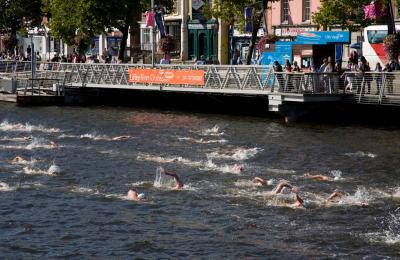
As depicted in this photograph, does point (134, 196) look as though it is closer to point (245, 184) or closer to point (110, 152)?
point (245, 184)

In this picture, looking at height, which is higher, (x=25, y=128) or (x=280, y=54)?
(x=280, y=54)

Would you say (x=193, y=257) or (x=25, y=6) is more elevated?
(x=25, y=6)

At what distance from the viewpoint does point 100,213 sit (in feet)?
73.6

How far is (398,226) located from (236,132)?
64.1ft

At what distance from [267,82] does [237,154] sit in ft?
38.4

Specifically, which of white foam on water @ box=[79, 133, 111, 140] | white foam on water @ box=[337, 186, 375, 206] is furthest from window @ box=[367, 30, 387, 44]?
white foam on water @ box=[337, 186, 375, 206]

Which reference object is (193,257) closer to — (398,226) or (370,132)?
(398,226)

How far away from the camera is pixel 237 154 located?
3209 centimetres

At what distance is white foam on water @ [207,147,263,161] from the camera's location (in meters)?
31.7

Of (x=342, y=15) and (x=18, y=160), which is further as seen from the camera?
(x=342, y=15)

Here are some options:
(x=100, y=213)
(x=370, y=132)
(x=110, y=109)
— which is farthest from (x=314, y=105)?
(x=100, y=213)

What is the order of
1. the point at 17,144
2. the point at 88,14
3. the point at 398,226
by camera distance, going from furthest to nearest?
1. the point at 88,14
2. the point at 17,144
3. the point at 398,226

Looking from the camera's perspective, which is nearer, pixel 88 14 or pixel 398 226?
pixel 398 226

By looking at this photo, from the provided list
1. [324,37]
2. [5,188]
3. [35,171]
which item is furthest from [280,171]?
[324,37]
